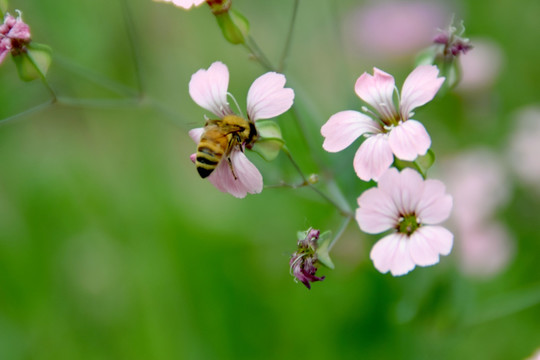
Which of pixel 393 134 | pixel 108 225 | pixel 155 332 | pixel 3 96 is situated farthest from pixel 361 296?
pixel 3 96

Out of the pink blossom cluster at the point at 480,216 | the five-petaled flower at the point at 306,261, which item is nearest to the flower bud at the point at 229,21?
the five-petaled flower at the point at 306,261

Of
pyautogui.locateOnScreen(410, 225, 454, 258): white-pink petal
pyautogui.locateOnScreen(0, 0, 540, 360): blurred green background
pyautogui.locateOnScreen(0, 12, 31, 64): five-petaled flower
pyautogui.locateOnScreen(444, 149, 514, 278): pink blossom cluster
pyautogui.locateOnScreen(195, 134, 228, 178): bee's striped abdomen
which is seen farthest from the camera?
pyautogui.locateOnScreen(0, 0, 540, 360): blurred green background

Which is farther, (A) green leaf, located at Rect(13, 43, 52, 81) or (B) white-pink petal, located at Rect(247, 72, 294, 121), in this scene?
(A) green leaf, located at Rect(13, 43, 52, 81)

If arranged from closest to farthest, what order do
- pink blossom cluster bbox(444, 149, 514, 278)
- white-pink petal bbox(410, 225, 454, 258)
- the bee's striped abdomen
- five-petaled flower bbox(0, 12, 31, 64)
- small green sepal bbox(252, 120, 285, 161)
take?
white-pink petal bbox(410, 225, 454, 258)
the bee's striped abdomen
small green sepal bbox(252, 120, 285, 161)
five-petaled flower bbox(0, 12, 31, 64)
pink blossom cluster bbox(444, 149, 514, 278)

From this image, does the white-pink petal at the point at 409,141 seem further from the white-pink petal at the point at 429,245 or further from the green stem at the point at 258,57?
the green stem at the point at 258,57

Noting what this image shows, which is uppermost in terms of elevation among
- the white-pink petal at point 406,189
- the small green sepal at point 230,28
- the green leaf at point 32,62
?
the small green sepal at point 230,28

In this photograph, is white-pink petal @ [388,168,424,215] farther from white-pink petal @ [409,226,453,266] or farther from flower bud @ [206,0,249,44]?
flower bud @ [206,0,249,44]

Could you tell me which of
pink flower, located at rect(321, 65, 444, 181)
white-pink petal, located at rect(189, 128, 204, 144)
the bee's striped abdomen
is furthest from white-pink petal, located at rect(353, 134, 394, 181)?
white-pink petal, located at rect(189, 128, 204, 144)
